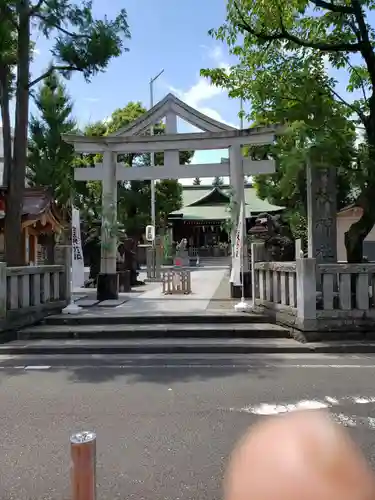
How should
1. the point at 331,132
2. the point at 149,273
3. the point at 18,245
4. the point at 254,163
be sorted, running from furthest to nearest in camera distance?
the point at 149,273 → the point at 254,163 → the point at 18,245 → the point at 331,132

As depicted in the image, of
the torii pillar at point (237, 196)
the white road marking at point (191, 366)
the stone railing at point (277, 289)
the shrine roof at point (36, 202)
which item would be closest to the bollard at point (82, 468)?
the white road marking at point (191, 366)

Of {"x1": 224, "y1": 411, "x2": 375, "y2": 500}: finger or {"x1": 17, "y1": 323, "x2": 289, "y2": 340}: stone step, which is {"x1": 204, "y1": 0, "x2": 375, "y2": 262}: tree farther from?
{"x1": 224, "y1": 411, "x2": 375, "y2": 500}: finger

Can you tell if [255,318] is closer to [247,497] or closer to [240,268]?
[240,268]

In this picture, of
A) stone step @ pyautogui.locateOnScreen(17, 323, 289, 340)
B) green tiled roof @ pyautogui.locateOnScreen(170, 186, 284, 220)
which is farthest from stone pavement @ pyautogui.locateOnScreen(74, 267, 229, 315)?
green tiled roof @ pyautogui.locateOnScreen(170, 186, 284, 220)

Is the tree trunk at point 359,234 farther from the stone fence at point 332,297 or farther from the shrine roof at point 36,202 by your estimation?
the shrine roof at point 36,202

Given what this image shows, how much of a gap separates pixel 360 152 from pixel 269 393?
5.71 meters

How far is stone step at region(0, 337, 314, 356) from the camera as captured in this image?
25.7ft

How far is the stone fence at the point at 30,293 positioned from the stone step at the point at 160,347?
82cm

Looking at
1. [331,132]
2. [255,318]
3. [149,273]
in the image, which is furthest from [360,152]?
[149,273]

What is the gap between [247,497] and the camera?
9.36ft

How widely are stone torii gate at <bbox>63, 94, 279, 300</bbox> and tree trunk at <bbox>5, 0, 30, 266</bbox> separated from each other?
2830mm

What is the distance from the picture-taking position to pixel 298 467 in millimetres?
3125

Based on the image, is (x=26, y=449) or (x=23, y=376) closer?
(x=26, y=449)

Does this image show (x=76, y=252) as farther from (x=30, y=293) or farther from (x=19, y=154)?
(x=19, y=154)
